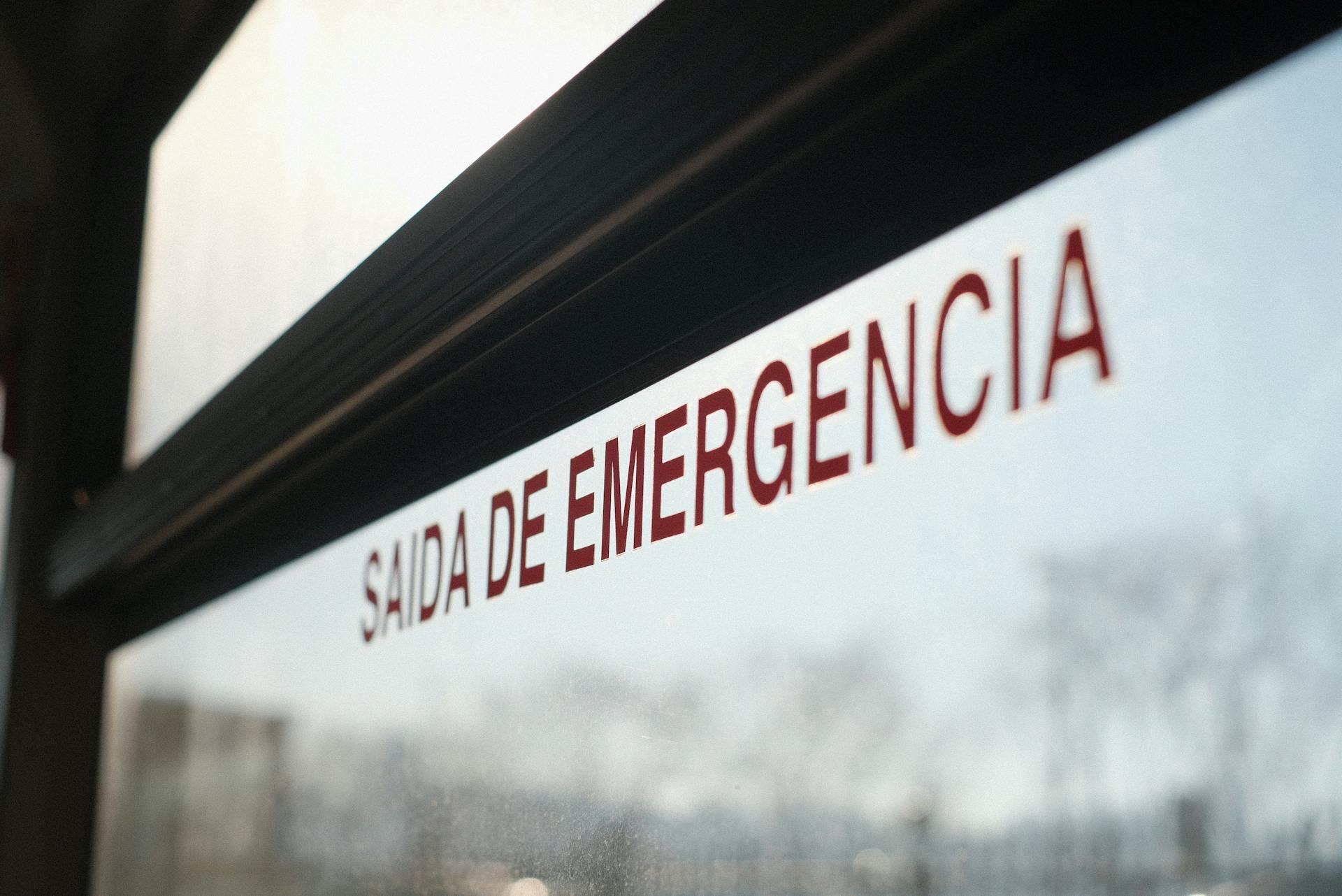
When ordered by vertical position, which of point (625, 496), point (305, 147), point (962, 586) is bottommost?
point (962, 586)

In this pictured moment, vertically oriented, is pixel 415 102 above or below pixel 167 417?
above

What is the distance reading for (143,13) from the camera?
2123 millimetres

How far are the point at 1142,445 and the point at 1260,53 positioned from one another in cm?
19

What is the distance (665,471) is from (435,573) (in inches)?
14.6

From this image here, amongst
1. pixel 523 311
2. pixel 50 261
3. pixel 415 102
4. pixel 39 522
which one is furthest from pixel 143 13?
pixel 523 311

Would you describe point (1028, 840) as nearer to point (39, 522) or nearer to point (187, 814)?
point (187, 814)

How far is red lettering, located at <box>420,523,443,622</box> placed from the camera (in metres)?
1.21

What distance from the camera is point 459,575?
1174 millimetres

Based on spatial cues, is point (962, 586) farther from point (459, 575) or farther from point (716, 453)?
point (459, 575)

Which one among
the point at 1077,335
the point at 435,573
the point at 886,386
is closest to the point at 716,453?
the point at 886,386

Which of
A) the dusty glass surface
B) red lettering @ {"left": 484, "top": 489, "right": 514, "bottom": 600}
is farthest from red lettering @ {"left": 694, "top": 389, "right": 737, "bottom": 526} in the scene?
red lettering @ {"left": 484, "top": 489, "right": 514, "bottom": 600}

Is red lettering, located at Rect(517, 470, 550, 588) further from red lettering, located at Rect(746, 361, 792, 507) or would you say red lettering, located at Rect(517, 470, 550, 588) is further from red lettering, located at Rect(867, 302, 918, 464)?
red lettering, located at Rect(867, 302, 918, 464)

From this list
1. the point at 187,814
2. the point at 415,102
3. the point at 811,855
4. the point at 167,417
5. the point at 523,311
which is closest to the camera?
the point at 811,855

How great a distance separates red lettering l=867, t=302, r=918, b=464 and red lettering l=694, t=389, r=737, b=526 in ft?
0.44
